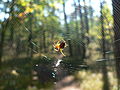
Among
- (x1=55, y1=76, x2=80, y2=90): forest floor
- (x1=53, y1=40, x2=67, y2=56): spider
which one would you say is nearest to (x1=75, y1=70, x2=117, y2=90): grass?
(x1=55, y1=76, x2=80, y2=90): forest floor

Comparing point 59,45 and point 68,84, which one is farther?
point 68,84

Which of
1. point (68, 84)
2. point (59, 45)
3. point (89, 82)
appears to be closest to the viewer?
point (59, 45)

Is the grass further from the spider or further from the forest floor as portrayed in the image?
the spider

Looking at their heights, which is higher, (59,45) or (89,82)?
(59,45)

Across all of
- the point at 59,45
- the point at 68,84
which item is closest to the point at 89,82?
the point at 68,84

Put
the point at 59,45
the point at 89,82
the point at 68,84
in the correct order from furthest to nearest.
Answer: the point at 89,82 → the point at 68,84 → the point at 59,45

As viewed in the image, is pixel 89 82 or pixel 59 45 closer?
pixel 59 45

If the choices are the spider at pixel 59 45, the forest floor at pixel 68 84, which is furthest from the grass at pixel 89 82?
the spider at pixel 59 45

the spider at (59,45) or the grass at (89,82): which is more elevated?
the spider at (59,45)

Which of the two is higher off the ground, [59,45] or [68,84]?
[59,45]

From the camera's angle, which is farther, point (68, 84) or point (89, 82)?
point (89, 82)

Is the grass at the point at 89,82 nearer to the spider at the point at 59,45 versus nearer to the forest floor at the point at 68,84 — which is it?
the forest floor at the point at 68,84

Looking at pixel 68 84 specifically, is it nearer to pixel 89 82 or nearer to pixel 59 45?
pixel 89 82
